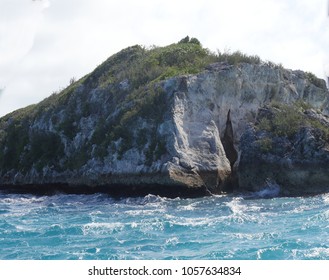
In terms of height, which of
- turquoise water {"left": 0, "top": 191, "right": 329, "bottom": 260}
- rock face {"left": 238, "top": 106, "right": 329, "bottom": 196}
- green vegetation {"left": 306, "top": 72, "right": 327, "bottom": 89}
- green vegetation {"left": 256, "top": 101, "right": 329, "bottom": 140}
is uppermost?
green vegetation {"left": 306, "top": 72, "right": 327, "bottom": 89}

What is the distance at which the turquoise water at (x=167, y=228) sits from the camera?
18.5 meters

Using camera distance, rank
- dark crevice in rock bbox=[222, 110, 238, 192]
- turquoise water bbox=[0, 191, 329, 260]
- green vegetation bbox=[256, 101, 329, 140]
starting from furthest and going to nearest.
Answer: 1. green vegetation bbox=[256, 101, 329, 140]
2. dark crevice in rock bbox=[222, 110, 238, 192]
3. turquoise water bbox=[0, 191, 329, 260]

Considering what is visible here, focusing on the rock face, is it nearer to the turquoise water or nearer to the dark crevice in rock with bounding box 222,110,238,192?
the dark crevice in rock with bounding box 222,110,238,192

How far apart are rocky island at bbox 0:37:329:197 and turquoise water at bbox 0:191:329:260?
6.01 feet

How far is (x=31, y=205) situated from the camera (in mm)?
31797

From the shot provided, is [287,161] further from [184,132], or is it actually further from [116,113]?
[116,113]

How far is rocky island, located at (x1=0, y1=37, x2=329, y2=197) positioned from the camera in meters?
31.5

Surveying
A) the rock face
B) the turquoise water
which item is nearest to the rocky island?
the rock face

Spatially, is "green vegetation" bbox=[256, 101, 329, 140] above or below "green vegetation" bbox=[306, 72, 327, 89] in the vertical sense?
below

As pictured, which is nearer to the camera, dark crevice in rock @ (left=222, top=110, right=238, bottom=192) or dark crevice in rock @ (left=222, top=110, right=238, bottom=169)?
dark crevice in rock @ (left=222, top=110, right=238, bottom=192)

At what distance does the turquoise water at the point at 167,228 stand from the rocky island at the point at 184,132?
1.83 metres

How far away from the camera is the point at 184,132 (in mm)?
32750

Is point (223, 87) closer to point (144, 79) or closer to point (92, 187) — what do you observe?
point (144, 79)

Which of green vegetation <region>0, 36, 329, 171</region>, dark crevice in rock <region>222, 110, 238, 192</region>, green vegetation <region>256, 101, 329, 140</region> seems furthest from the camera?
green vegetation <region>0, 36, 329, 171</region>
